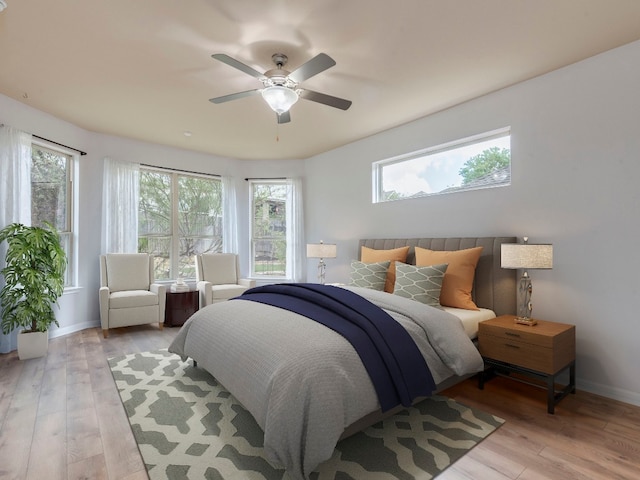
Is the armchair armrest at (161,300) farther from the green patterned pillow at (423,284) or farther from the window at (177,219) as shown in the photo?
the green patterned pillow at (423,284)

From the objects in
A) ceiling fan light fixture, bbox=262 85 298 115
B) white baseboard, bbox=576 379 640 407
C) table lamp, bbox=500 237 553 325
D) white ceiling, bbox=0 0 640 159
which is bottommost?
white baseboard, bbox=576 379 640 407

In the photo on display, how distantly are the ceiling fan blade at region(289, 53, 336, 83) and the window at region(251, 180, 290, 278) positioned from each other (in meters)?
3.62

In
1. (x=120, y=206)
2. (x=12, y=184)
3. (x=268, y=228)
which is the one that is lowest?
(x=268, y=228)

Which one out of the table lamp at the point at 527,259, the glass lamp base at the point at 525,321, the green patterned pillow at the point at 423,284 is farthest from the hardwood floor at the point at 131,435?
the green patterned pillow at the point at 423,284

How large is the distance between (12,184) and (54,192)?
2.52 feet

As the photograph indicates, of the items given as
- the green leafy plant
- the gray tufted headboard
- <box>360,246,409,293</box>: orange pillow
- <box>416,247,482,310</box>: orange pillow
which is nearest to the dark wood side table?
the green leafy plant

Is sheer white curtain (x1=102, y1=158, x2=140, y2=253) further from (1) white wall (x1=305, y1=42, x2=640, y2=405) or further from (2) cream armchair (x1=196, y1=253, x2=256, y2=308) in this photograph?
(1) white wall (x1=305, y1=42, x2=640, y2=405)

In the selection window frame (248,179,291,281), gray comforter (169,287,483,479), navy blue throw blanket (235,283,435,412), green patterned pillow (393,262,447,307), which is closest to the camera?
gray comforter (169,287,483,479)

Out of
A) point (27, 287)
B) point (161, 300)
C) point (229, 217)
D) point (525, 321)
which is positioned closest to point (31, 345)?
point (27, 287)

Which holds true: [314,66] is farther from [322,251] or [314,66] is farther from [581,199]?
[322,251]

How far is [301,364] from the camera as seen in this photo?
1646 millimetres

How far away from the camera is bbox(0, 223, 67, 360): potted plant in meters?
3.15

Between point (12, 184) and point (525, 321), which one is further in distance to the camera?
point (12, 184)

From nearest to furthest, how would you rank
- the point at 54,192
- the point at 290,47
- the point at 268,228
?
the point at 290,47 → the point at 54,192 → the point at 268,228
